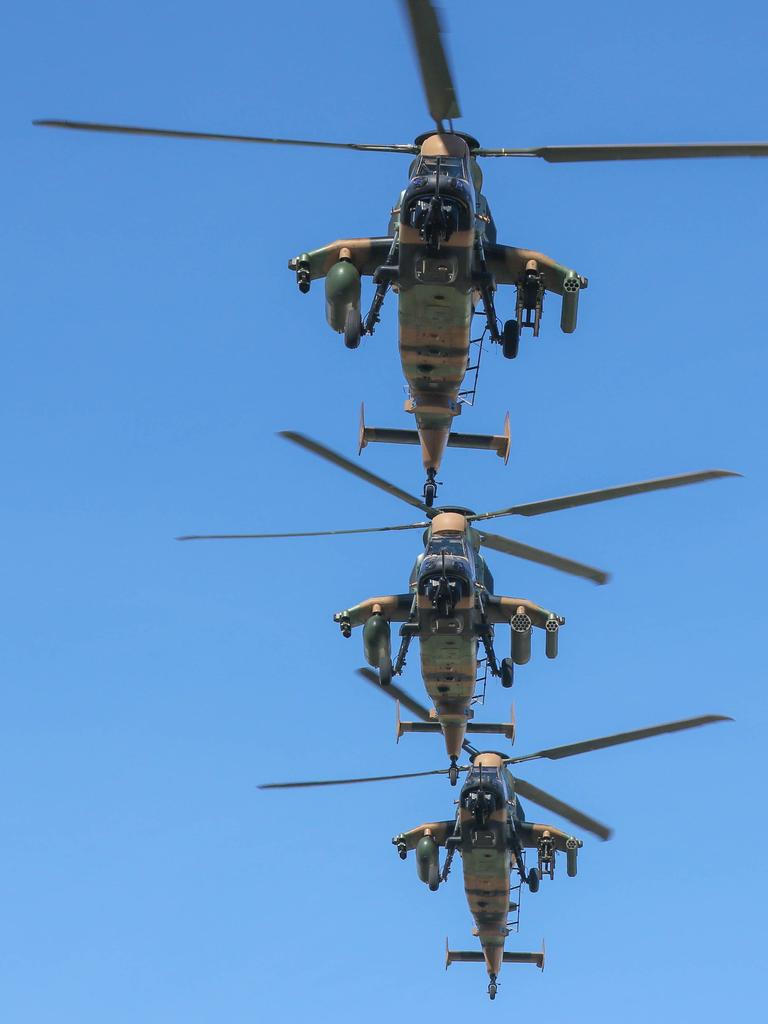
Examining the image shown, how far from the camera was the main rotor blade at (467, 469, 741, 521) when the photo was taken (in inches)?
1399

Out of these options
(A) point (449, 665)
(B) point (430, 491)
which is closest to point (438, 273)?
(B) point (430, 491)

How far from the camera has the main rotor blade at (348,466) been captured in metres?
36.0

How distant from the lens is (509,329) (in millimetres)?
35062

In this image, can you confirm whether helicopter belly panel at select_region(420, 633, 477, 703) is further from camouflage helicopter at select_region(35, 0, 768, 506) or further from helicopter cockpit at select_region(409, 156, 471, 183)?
helicopter cockpit at select_region(409, 156, 471, 183)

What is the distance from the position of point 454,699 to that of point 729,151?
15652mm

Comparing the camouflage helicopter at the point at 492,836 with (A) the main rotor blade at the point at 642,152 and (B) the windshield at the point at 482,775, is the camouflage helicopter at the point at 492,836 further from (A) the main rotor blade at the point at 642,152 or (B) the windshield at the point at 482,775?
(A) the main rotor blade at the point at 642,152

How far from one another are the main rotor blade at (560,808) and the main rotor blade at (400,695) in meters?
2.87

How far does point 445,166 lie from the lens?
33.2m

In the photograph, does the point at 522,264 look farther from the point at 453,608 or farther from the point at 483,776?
the point at 483,776

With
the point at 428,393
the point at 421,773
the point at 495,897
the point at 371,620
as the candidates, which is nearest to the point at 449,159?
the point at 428,393

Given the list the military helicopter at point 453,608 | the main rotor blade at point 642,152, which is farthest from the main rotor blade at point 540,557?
the main rotor blade at point 642,152

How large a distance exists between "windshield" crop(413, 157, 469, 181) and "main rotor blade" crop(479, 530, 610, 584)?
8.27 meters

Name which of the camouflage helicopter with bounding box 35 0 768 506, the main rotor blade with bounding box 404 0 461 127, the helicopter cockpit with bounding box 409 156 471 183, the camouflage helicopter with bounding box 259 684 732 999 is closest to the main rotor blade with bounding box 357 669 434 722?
the camouflage helicopter with bounding box 259 684 732 999

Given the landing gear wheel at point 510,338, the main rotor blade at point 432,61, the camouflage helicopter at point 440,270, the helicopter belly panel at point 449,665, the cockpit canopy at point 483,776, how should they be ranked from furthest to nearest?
1. the cockpit canopy at point 483,776
2. the helicopter belly panel at point 449,665
3. the landing gear wheel at point 510,338
4. the camouflage helicopter at point 440,270
5. the main rotor blade at point 432,61
